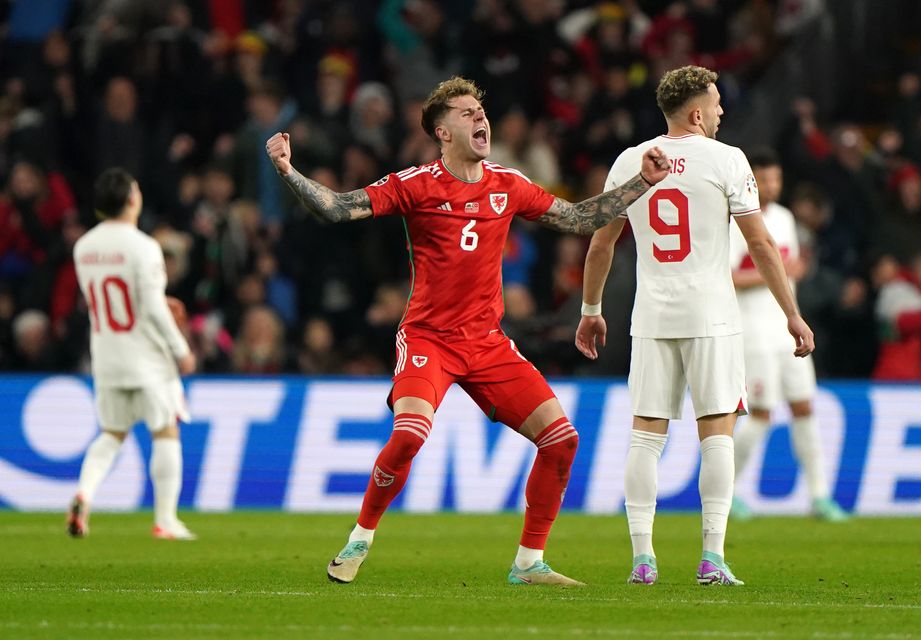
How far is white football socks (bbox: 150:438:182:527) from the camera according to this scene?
1159 centimetres

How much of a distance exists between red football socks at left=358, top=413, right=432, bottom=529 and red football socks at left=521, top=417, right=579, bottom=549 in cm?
59

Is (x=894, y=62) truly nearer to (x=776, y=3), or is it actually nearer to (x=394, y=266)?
(x=776, y=3)

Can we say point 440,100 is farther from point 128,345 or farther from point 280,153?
point 128,345

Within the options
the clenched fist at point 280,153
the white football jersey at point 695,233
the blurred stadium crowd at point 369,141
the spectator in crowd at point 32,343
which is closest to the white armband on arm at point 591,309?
the white football jersey at point 695,233

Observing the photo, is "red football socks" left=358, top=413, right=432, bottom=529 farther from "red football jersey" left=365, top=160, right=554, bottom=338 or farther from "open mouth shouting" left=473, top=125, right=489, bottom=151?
"open mouth shouting" left=473, top=125, right=489, bottom=151

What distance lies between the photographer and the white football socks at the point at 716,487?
26.2 feet

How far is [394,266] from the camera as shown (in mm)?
16906

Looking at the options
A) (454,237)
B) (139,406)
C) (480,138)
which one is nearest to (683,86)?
(480,138)

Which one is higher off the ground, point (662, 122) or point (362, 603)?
point (662, 122)

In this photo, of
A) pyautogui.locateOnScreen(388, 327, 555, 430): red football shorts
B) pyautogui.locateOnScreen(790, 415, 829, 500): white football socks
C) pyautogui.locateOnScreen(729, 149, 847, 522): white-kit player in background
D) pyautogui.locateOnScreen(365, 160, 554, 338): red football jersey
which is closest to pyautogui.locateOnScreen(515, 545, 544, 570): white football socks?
pyautogui.locateOnScreen(388, 327, 555, 430): red football shorts

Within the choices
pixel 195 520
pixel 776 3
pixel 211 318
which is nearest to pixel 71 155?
pixel 211 318

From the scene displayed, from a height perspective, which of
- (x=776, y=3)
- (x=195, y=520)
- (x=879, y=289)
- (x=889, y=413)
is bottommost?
(x=195, y=520)

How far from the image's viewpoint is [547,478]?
829 cm

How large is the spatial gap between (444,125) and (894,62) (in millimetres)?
11601
